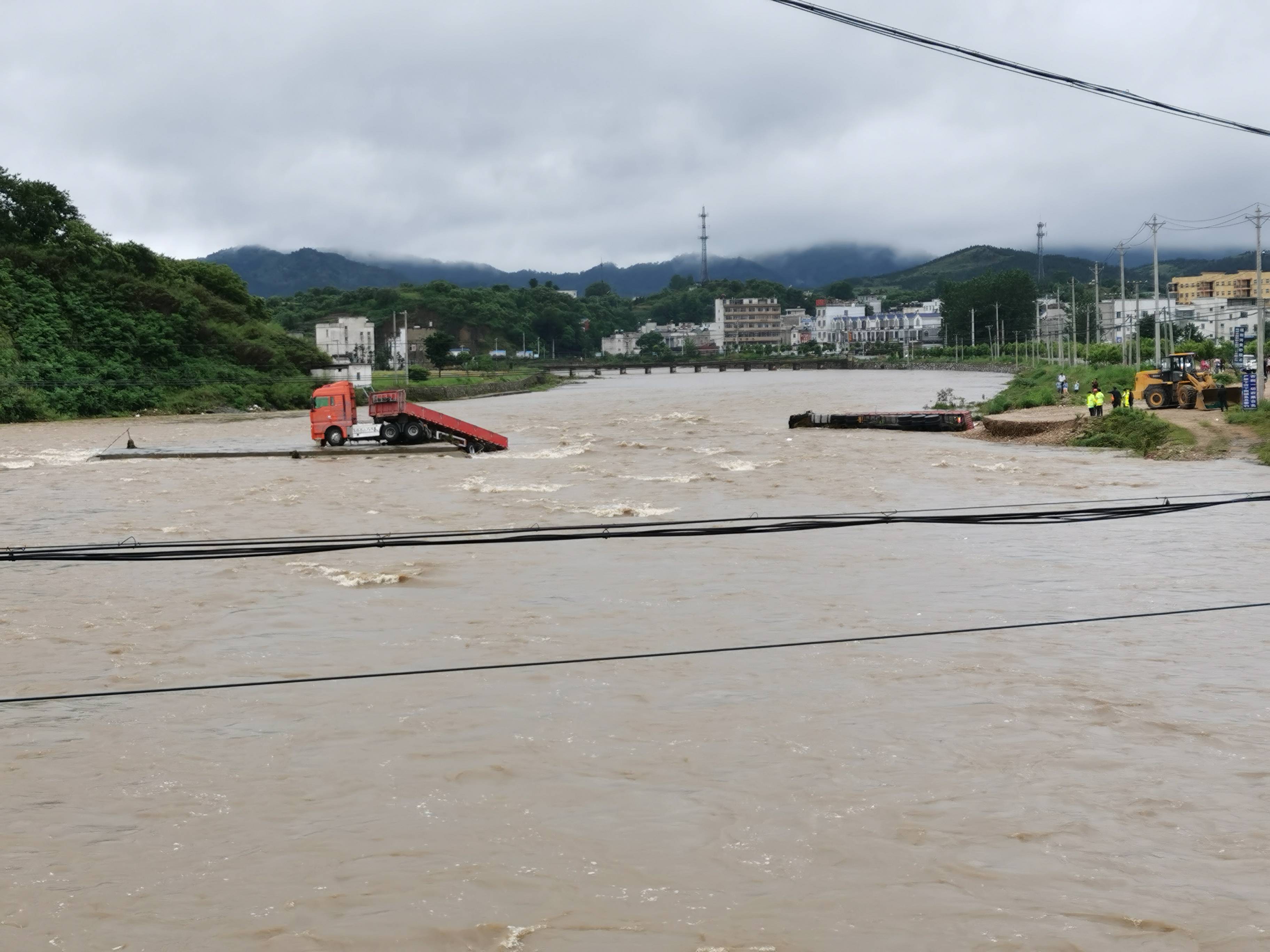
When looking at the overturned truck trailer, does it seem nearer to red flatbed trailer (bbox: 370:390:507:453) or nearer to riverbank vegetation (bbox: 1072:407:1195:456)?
riverbank vegetation (bbox: 1072:407:1195:456)

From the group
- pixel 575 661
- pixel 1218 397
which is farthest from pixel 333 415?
pixel 575 661

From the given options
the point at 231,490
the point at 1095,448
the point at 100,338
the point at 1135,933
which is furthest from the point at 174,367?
the point at 1135,933

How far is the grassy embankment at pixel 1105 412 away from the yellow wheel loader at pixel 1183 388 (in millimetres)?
1873

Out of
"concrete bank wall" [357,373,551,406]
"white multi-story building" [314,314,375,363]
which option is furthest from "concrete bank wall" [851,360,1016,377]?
"white multi-story building" [314,314,375,363]

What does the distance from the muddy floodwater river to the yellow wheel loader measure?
24.8 meters

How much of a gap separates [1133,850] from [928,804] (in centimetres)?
133

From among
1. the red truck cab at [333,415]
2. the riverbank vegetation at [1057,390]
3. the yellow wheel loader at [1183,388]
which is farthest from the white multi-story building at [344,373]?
the yellow wheel loader at [1183,388]

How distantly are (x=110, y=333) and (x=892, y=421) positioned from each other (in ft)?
210

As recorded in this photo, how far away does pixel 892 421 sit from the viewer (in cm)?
5359

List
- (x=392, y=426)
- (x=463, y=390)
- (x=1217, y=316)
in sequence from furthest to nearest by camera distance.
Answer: (x=1217, y=316) → (x=463, y=390) → (x=392, y=426)

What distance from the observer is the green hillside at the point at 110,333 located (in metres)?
82.4

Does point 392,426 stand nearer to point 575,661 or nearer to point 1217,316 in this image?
point 575,661

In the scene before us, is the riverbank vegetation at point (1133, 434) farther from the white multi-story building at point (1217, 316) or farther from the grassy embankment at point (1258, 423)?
the white multi-story building at point (1217, 316)

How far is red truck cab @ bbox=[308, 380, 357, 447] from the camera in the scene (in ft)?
150
